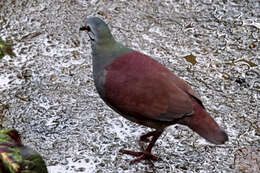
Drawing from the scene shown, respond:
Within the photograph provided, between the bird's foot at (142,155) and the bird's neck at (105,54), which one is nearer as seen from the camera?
the bird's neck at (105,54)

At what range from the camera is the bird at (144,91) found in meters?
3.22

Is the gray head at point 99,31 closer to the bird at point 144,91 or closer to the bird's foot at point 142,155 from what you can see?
the bird at point 144,91

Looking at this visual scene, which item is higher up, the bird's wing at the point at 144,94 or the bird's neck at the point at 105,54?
the bird's neck at the point at 105,54

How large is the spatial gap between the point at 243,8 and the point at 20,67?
2.77 metres

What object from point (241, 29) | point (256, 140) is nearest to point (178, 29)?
A: point (241, 29)

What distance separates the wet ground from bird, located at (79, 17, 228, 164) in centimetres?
51

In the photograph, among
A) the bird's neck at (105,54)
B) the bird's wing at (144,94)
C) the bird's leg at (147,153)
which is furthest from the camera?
the bird's leg at (147,153)

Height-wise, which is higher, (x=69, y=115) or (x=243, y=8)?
(x=243, y=8)

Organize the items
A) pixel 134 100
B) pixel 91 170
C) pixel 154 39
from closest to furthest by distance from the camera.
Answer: pixel 134 100 → pixel 91 170 → pixel 154 39

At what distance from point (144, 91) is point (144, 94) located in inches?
0.9

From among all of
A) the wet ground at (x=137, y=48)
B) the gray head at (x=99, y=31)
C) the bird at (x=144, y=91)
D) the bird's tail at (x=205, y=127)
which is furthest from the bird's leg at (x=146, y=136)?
the gray head at (x=99, y=31)

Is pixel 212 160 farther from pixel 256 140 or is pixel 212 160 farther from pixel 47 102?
pixel 47 102

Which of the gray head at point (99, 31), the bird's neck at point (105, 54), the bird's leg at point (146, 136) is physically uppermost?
the gray head at point (99, 31)

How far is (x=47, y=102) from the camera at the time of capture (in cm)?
416
